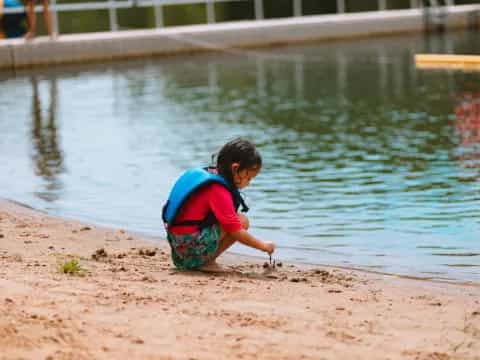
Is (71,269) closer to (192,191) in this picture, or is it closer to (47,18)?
(192,191)

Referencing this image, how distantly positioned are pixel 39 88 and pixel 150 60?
5.89m

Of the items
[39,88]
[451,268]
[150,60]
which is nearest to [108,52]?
[150,60]

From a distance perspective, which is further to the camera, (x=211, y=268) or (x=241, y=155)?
(x=211, y=268)

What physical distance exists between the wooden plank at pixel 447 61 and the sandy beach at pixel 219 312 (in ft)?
50.4

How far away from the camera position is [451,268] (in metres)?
7.62

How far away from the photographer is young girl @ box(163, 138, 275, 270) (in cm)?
667

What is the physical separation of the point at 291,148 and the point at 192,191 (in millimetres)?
6657

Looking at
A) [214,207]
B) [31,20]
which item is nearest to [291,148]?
[214,207]

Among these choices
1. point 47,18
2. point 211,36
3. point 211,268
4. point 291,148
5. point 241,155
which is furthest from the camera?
point 211,36

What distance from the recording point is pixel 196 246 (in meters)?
6.91

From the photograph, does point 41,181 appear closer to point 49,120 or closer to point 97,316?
point 49,120

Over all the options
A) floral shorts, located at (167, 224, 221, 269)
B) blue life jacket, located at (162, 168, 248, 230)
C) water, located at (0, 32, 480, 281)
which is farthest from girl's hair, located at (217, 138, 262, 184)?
water, located at (0, 32, 480, 281)

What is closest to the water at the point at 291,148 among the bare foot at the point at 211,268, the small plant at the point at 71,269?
the bare foot at the point at 211,268

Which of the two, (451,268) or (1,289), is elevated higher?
(1,289)
